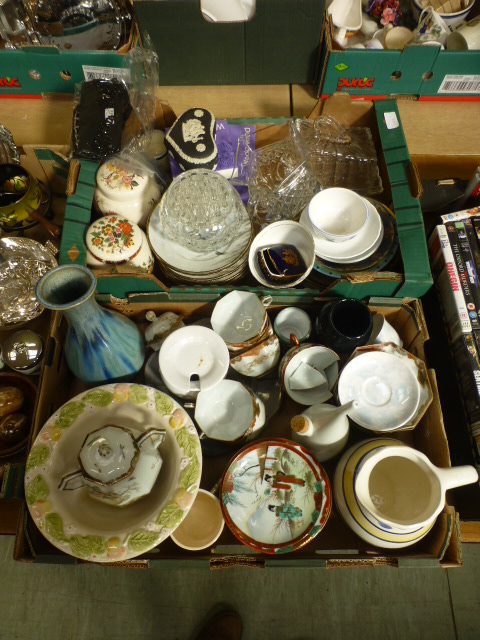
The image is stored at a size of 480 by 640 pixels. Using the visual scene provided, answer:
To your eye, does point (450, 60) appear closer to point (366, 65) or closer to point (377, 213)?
point (366, 65)

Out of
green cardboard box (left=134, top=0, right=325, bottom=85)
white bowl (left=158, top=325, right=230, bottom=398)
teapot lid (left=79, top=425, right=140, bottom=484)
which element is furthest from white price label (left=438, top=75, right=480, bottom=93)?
teapot lid (left=79, top=425, right=140, bottom=484)

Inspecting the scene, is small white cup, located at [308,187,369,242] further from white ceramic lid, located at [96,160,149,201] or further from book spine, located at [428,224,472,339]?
white ceramic lid, located at [96,160,149,201]

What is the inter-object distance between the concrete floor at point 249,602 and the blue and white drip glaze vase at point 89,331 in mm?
992

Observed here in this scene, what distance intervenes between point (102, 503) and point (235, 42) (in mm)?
1434

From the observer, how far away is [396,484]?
107 cm

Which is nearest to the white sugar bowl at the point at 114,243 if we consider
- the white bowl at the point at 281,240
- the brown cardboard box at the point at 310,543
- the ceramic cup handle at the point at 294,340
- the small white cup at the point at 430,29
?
the brown cardboard box at the point at 310,543

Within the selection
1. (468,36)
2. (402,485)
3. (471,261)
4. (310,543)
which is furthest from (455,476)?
(468,36)

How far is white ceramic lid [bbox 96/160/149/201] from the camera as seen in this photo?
126 centimetres


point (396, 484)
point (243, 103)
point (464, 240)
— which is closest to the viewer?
point (396, 484)

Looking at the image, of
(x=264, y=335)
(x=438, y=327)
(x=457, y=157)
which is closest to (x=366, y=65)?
(x=457, y=157)

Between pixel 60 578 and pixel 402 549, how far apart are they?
1284 millimetres

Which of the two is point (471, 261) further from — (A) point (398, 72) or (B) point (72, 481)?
(B) point (72, 481)

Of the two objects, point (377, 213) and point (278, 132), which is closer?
point (377, 213)

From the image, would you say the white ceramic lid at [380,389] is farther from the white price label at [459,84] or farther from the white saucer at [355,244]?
the white price label at [459,84]
